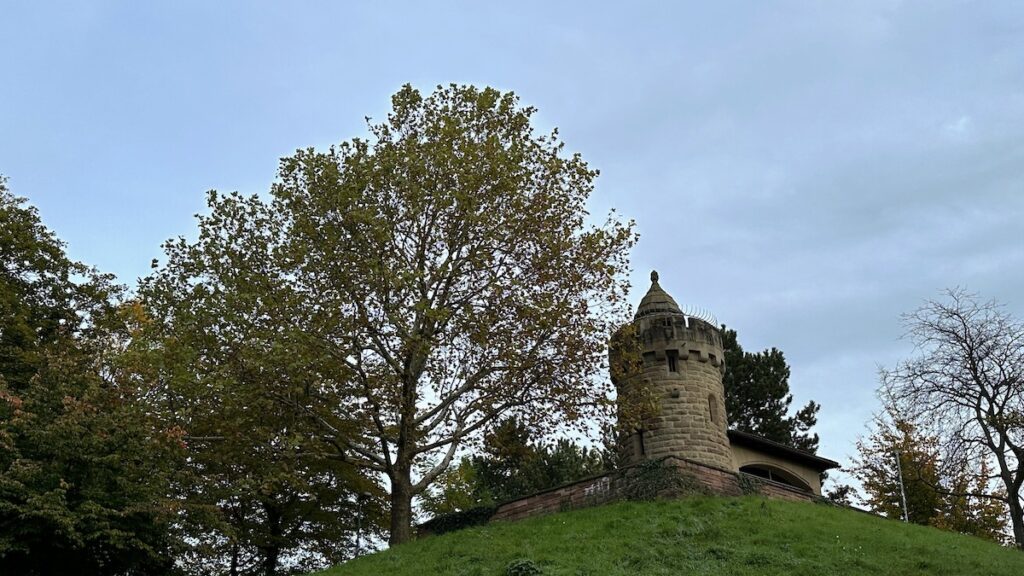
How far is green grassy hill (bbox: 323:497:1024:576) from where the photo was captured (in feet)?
65.7

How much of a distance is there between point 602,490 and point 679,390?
5210 millimetres

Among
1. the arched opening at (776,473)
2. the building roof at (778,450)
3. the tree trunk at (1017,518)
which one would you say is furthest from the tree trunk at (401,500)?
the tree trunk at (1017,518)

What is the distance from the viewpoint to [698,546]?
69.6ft

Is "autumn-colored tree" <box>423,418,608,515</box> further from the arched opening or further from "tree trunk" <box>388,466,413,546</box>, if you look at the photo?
"tree trunk" <box>388,466,413,546</box>

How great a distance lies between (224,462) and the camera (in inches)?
1091

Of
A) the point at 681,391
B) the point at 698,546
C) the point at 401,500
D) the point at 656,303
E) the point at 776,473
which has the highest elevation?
the point at 656,303

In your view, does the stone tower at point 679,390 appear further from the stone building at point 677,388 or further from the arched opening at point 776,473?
the arched opening at point 776,473

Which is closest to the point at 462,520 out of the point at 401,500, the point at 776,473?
the point at 401,500

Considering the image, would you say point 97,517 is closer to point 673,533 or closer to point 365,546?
point 365,546

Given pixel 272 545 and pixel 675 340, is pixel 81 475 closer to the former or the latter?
pixel 272 545

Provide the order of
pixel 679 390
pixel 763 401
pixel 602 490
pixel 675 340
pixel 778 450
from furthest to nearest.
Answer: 1. pixel 763 401
2. pixel 778 450
3. pixel 675 340
4. pixel 679 390
5. pixel 602 490

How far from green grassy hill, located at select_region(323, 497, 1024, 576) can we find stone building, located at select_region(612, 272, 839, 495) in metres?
3.90

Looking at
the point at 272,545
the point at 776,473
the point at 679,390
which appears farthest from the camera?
the point at 776,473

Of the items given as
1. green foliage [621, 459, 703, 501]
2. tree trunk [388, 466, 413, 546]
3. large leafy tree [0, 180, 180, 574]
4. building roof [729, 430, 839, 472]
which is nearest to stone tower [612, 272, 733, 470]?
green foliage [621, 459, 703, 501]
